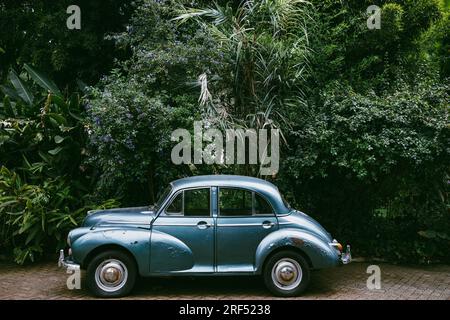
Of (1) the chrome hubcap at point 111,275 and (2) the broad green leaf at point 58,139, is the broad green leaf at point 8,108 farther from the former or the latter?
(1) the chrome hubcap at point 111,275

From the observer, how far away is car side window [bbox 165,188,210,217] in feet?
21.2

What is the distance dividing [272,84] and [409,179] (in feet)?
9.71

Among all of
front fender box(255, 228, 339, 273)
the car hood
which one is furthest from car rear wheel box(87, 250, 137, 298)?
front fender box(255, 228, 339, 273)

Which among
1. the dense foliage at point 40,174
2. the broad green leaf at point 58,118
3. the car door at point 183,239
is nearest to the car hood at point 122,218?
the car door at point 183,239

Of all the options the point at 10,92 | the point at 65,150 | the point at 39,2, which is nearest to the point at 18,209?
the point at 65,150

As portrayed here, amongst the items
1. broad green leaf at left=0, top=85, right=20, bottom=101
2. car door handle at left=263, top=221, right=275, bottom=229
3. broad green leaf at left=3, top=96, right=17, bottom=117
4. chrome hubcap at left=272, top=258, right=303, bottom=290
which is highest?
broad green leaf at left=0, top=85, right=20, bottom=101

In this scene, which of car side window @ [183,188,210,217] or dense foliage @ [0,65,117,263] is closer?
car side window @ [183,188,210,217]

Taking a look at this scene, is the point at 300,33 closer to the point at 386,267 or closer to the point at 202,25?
the point at 202,25

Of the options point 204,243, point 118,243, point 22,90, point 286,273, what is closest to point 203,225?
point 204,243

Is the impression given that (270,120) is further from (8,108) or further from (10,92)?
(10,92)

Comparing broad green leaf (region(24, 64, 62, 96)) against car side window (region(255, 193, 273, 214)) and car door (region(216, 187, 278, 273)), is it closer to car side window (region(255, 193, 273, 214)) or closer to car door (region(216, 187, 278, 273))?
car door (region(216, 187, 278, 273))

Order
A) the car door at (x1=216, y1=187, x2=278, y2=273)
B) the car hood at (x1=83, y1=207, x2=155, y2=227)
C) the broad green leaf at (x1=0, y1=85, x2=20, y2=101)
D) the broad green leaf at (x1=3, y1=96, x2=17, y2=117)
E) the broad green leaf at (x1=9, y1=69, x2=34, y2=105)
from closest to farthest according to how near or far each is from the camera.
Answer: the car door at (x1=216, y1=187, x2=278, y2=273) < the car hood at (x1=83, y1=207, x2=155, y2=227) < the broad green leaf at (x1=3, y1=96, x2=17, y2=117) < the broad green leaf at (x1=9, y1=69, x2=34, y2=105) < the broad green leaf at (x1=0, y1=85, x2=20, y2=101)

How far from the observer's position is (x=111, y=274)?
20.5ft

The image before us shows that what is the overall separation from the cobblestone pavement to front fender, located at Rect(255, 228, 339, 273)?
0.49 m
